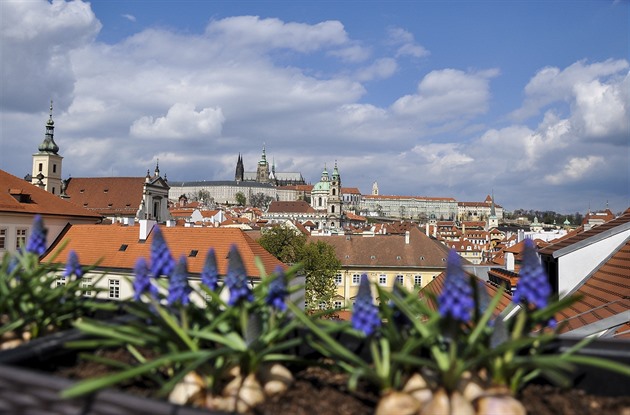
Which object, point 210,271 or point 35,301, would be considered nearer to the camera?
point 210,271

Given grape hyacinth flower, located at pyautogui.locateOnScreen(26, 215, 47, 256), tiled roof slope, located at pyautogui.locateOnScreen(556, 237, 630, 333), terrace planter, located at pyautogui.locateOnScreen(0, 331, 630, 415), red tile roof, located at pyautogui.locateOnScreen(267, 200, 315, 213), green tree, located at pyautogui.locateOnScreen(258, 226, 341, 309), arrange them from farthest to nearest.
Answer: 1. red tile roof, located at pyautogui.locateOnScreen(267, 200, 315, 213)
2. green tree, located at pyautogui.locateOnScreen(258, 226, 341, 309)
3. tiled roof slope, located at pyautogui.locateOnScreen(556, 237, 630, 333)
4. grape hyacinth flower, located at pyautogui.locateOnScreen(26, 215, 47, 256)
5. terrace planter, located at pyautogui.locateOnScreen(0, 331, 630, 415)

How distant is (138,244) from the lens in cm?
2770

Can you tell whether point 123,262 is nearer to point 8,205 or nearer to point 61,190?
point 8,205

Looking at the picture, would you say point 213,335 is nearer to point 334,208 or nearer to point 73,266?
point 73,266

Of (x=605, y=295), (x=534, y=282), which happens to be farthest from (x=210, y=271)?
(x=605, y=295)

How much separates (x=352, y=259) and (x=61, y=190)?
47503mm

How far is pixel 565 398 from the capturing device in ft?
8.51

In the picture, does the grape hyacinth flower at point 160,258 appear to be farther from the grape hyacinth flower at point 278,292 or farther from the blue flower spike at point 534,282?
the blue flower spike at point 534,282

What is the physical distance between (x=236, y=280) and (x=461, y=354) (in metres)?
1.25

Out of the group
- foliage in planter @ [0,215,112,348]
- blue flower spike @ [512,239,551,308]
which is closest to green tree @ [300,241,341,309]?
foliage in planter @ [0,215,112,348]

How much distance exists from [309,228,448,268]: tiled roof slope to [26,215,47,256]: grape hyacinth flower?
43208 mm

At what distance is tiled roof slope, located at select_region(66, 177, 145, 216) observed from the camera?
233ft

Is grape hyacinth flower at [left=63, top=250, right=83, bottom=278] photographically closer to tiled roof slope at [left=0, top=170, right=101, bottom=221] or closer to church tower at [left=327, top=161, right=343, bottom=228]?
tiled roof slope at [left=0, top=170, right=101, bottom=221]

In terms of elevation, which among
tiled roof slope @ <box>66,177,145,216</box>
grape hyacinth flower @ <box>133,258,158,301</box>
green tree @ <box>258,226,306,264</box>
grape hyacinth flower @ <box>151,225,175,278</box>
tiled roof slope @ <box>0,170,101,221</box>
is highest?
tiled roof slope @ <box>66,177,145,216</box>
